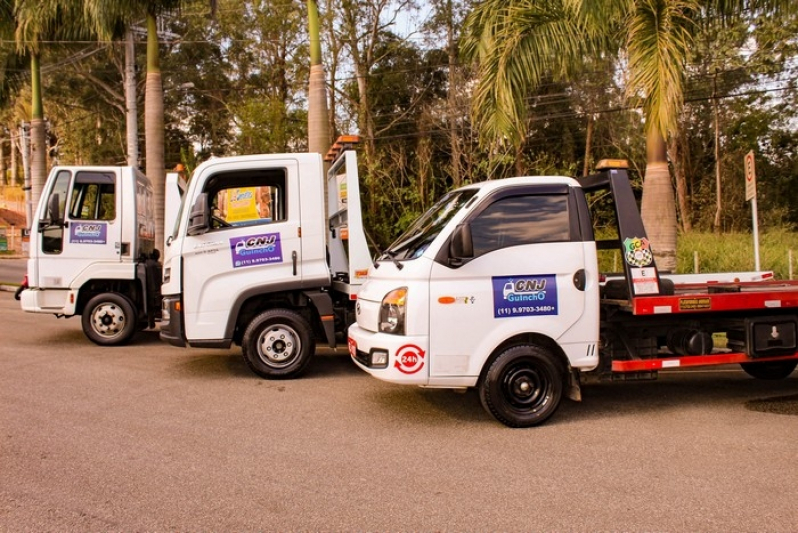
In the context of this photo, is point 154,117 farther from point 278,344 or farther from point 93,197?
point 278,344

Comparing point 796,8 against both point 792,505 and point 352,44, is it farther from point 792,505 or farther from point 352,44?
point 352,44

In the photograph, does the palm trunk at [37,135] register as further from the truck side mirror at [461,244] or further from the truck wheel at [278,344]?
the truck side mirror at [461,244]

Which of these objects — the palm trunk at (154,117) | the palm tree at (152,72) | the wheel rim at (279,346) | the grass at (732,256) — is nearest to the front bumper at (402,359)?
the wheel rim at (279,346)

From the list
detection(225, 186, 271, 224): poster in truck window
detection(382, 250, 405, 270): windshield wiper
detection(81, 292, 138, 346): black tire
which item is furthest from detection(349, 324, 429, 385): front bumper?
detection(81, 292, 138, 346): black tire

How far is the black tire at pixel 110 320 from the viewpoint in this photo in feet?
32.2

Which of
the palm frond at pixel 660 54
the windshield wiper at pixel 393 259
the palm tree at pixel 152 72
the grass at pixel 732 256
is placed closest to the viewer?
the windshield wiper at pixel 393 259

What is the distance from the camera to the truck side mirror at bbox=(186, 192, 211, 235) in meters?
7.45

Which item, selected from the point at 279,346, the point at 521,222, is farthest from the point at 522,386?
the point at 279,346

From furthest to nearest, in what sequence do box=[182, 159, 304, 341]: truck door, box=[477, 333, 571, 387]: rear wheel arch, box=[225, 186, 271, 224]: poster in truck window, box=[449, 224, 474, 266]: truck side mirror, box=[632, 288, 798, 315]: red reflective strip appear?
box=[225, 186, 271, 224]: poster in truck window → box=[182, 159, 304, 341]: truck door → box=[632, 288, 798, 315]: red reflective strip → box=[477, 333, 571, 387]: rear wheel arch → box=[449, 224, 474, 266]: truck side mirror

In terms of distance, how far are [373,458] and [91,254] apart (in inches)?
257

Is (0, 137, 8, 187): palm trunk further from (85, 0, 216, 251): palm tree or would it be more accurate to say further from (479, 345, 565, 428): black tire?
(479, 345, 565, 428): black tire

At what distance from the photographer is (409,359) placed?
5648 mm

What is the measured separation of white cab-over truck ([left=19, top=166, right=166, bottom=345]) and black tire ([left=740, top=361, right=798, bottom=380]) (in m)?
8.08

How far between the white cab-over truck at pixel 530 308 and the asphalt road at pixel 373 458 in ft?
1.69
